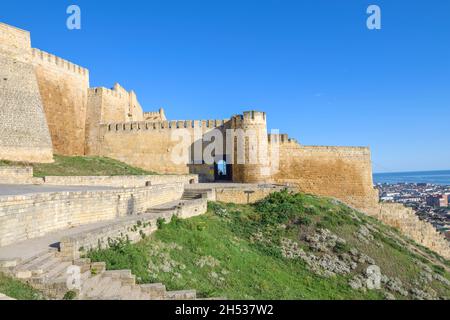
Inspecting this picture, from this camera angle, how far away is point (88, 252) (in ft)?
26.1

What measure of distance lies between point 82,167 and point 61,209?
13.6 m

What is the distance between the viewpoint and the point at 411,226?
24.5 meters

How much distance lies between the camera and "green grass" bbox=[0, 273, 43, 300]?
17.6 ft

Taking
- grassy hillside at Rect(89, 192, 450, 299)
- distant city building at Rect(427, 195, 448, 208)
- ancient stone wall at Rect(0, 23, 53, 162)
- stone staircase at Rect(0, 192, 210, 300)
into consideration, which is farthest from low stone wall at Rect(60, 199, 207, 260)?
distant city building at Rect(427, 195, 448, 208)

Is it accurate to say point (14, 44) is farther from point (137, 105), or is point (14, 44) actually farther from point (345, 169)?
point (345, 169)

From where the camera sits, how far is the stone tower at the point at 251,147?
23.0 meters

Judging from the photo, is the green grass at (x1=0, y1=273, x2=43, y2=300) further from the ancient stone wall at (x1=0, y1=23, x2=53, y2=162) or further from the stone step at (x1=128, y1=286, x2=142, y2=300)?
the ancient stone wall at (x1=0, y1=23, x2=53, y2=162)

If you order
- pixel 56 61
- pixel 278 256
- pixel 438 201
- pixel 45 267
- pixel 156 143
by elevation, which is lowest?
pixel 438 201

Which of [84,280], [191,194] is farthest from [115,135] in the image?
[84,280]

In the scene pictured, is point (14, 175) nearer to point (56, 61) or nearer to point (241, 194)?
point (241, 194)

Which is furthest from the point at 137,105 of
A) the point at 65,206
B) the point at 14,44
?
the point at 65,206
